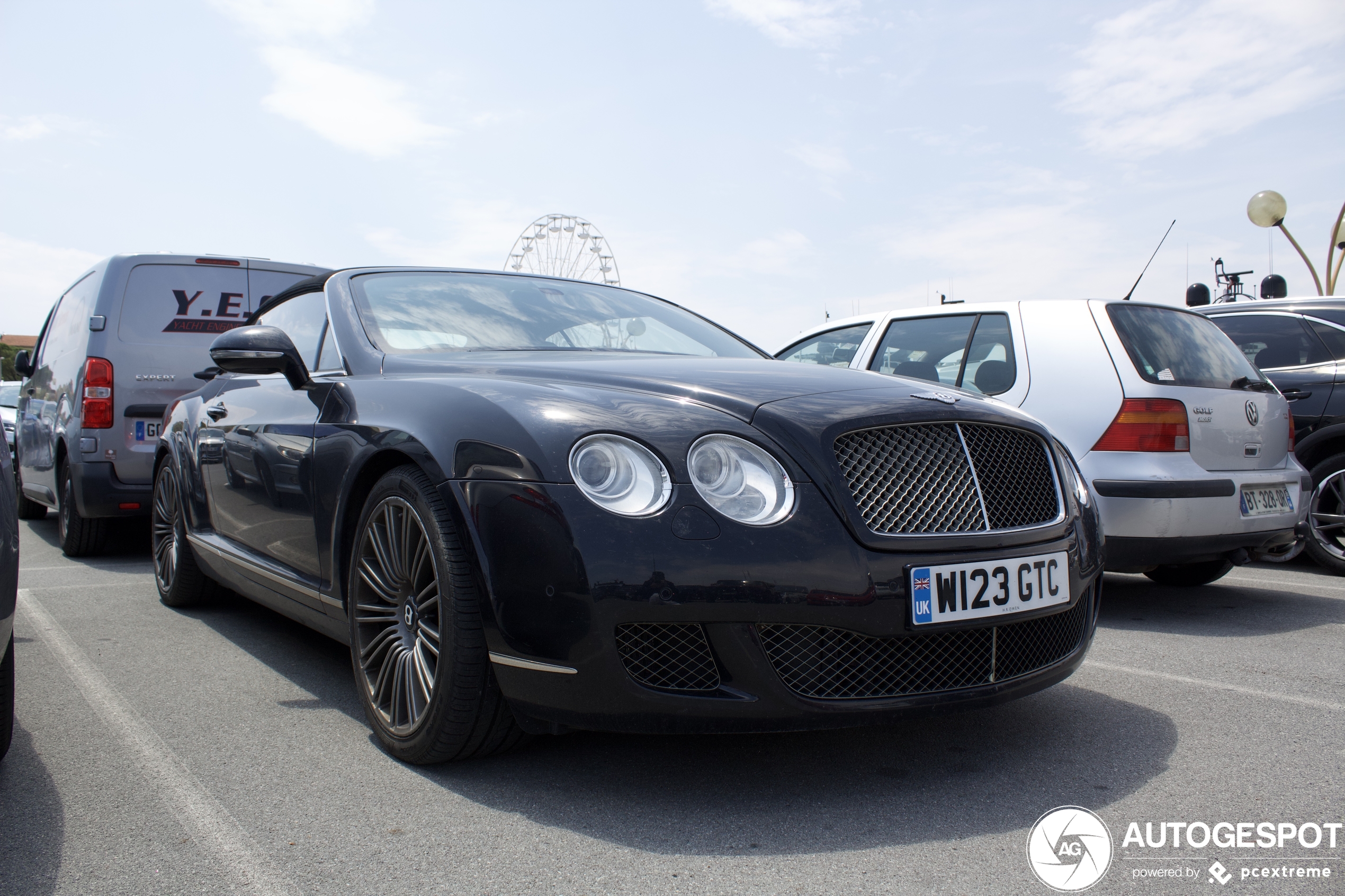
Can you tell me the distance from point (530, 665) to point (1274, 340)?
567 centimetres

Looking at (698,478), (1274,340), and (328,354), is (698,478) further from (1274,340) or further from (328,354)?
(1274,340)

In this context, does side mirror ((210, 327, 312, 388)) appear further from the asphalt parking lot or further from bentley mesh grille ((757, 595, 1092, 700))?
bentley mesh grille ((757, 595, 1092, 700))

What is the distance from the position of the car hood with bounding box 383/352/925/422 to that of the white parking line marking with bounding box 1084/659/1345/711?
138 cm

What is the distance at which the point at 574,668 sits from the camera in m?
2.18

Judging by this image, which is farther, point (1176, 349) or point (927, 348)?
point (927, 348)

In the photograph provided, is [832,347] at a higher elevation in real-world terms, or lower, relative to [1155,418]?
higher

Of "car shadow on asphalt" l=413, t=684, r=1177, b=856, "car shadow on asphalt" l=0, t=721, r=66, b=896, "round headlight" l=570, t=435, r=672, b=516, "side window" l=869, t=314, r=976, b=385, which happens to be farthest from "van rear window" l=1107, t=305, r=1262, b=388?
"car shadow on asphalt" l=0, t=721, r=66, b=896

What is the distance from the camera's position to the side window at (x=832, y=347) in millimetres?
5809

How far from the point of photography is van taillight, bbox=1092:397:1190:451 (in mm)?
4258

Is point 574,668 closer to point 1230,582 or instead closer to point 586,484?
point 586,484

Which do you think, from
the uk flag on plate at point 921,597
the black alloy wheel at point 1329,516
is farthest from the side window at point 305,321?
the black alloy wheel at point 1329,516

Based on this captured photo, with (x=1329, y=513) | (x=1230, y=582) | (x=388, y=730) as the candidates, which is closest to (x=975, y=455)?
(x=388, y=730)

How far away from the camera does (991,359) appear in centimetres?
493

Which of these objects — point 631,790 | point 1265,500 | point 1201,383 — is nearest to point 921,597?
point 631,790
